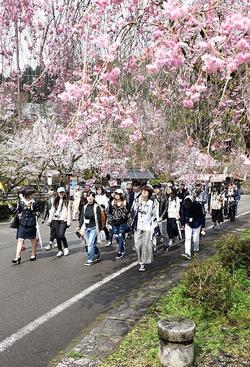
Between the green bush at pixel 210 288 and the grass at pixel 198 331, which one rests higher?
the green bush at pixel 210 288

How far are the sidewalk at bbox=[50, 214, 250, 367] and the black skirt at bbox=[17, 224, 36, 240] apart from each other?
299 cm

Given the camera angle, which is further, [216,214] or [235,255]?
[216,214]

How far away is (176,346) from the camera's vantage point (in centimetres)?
403

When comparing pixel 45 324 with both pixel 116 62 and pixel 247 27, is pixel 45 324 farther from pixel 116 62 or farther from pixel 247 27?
pixel 247 27

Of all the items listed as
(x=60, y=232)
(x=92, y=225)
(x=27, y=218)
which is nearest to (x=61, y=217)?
(x=60, y=232)

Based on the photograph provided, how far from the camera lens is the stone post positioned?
13.2 feet

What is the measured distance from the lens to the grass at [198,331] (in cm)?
437

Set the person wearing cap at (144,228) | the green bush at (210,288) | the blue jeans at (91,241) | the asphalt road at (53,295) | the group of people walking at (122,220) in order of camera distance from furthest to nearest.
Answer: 1. the blue jeans at (91,241)
2. the group of people walking at (122,220)
3. the person wearing cap at (144,228)
4. the green bush at (210,288)
5. the asphalt road at (53,295)

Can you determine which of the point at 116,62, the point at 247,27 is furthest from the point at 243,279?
the point at 247,27

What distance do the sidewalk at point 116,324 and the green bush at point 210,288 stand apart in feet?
2.61

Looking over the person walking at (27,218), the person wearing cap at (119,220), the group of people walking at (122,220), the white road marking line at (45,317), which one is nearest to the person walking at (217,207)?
the group of people walking at (122,220)

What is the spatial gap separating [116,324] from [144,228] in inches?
134

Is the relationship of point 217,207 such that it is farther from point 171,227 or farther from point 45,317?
point 45,317

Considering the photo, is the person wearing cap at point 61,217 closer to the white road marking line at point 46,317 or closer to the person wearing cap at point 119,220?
the person wearing cap at point 119,220
